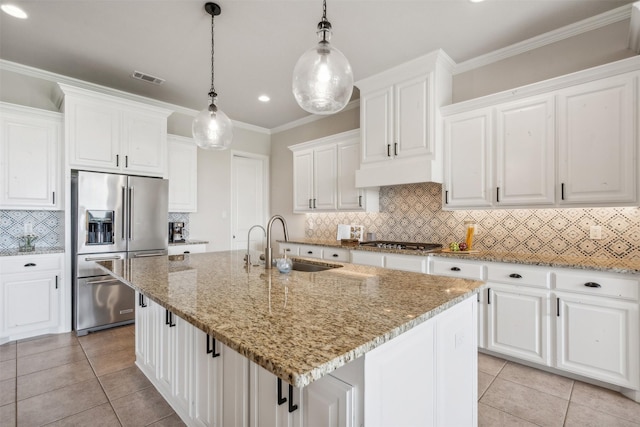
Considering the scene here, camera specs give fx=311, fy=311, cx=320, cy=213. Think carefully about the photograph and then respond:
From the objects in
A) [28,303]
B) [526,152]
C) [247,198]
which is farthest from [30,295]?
[526,152]

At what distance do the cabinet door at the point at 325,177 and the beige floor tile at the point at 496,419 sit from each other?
2.79 m

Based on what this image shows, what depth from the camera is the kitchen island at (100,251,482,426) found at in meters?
0.89

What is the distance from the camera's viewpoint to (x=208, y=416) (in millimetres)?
1528

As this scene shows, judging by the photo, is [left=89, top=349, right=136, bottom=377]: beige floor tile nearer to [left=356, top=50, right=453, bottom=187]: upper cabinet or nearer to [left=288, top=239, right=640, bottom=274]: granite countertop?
[left=288, top=239, right=640, bottom=274]: granite countertop

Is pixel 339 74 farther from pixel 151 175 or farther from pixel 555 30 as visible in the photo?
pixel 151 175

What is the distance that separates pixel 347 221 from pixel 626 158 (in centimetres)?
295

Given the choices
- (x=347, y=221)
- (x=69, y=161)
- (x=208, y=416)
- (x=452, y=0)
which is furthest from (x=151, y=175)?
(x=452, y=0)

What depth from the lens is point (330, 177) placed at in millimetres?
4320

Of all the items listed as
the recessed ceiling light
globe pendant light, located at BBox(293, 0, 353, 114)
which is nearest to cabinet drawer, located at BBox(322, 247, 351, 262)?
globe pendant light, located at BBox(293, 0, 353, 114)

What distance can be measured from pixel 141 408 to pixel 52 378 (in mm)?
955

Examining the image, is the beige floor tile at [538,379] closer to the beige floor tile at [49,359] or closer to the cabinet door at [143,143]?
the beige floor tile at [49,359]

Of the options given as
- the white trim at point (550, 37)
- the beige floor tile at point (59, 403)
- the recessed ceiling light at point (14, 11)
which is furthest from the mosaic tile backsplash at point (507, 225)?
the recessed ceiling light at point (14, 11)

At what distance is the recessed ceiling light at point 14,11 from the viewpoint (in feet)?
7.98

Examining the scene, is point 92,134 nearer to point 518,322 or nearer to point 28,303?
point 28,303
